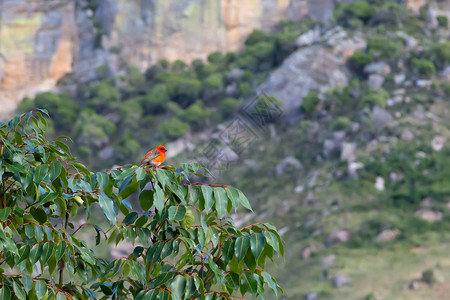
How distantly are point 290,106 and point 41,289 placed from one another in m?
27.8

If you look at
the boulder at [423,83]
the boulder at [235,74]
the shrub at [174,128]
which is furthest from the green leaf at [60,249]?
the boulder at [235,74]

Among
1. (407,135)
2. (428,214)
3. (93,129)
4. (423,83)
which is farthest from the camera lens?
(93,129)

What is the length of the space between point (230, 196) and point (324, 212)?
21028mm

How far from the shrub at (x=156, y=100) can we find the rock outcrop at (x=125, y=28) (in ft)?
9.08

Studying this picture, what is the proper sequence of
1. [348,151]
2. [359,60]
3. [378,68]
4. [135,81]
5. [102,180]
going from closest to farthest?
1. [102,180]
2. [348,151]
3. [378,68]
4. [359,60]
5. [135,81]

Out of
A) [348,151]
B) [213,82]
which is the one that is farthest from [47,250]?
[213,82]

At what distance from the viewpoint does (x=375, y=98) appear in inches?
1089

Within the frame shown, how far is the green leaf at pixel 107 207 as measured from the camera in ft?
7.41

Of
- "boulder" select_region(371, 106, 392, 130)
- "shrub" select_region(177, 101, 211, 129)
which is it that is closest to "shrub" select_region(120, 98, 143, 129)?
"shrub" select_region(177, 101, 211, 129)

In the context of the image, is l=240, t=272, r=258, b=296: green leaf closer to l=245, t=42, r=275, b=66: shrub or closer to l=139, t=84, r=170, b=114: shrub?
l=139, t=84, r=170, b=114: shrub

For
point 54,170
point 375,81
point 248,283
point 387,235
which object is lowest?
point 387,235

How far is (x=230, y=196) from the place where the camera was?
2281 mm

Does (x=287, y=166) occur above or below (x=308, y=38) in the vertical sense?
below

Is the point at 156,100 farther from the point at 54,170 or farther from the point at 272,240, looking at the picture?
the point at 272,240
